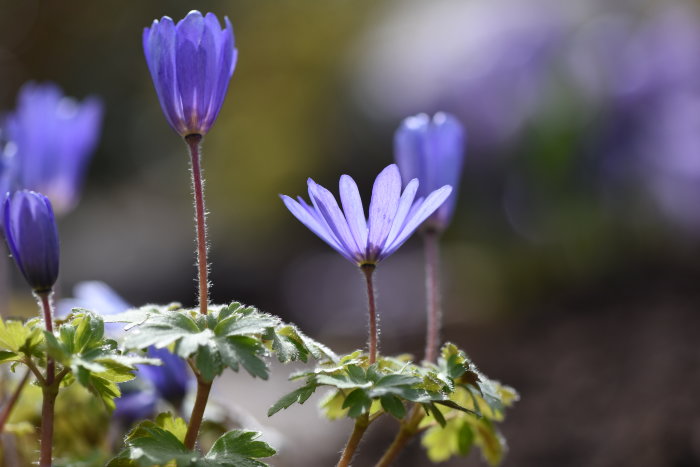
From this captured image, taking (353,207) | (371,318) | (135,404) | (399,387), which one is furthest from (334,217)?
(135,404)

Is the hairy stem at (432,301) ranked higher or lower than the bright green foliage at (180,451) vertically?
higher

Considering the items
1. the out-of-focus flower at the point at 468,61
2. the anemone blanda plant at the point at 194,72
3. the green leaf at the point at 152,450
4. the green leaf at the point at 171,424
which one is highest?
the out-of-focus flower at the point at 468,61

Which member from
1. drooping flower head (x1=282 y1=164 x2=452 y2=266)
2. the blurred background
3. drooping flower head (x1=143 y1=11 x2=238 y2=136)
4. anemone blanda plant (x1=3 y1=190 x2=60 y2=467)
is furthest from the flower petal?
the blurred background

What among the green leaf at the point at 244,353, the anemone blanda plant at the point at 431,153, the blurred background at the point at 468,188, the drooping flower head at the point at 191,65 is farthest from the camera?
the blurred background at the point at 468,188

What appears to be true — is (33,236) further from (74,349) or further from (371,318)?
(371,318)

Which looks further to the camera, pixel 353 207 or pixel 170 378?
pixel 170 378

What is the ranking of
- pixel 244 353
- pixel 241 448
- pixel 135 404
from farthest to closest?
pixel 135 404 < pixel 241 448 < pixel 244 353

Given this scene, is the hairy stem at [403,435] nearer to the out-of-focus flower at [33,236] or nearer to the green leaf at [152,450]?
the green leaf at [152,450]

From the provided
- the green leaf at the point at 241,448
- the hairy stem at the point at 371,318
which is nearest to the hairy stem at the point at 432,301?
the hairy stem at the point at 371,318
